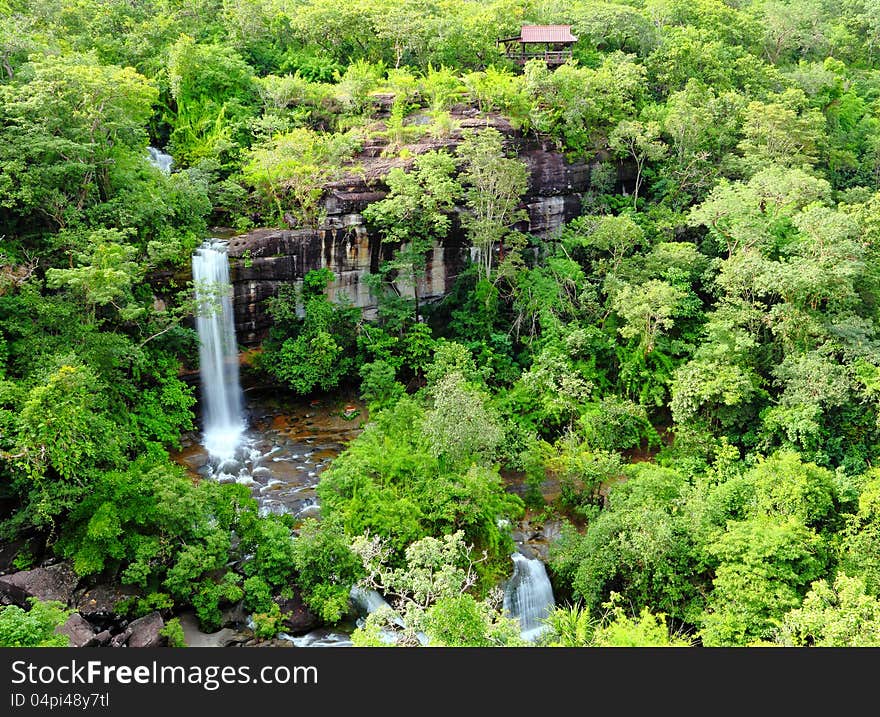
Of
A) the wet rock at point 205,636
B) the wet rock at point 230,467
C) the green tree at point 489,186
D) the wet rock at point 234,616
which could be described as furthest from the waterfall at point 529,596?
the green tree at point 489,186

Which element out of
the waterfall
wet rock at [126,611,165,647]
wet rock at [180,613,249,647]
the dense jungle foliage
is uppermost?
the dense jungle foliage

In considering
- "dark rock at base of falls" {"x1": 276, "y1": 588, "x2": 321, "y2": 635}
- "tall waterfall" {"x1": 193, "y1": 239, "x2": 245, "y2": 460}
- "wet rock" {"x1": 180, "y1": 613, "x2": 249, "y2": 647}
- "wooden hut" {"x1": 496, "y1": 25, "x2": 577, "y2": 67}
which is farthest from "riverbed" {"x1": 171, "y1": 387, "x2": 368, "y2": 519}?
"wooden hut" {"x1": 496, "y1": 25, "x2": 577, "y2": 67}

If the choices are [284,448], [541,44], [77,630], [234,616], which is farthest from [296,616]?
[541,44]

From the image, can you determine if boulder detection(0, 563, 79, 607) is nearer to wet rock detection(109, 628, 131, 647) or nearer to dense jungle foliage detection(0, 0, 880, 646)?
dense jungle foliage detection(0, 0, 880, 646)

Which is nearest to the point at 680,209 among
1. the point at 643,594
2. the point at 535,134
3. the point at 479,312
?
the point at 535,134

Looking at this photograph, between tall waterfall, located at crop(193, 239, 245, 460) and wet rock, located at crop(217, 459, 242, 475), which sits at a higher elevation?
tall waterfall, located at crop(193, 239, 245, 460)

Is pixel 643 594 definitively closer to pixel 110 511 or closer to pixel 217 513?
pixel 217 513

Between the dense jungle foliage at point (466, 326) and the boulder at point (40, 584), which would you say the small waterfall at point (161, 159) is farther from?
the boulder at point (40, 584)
